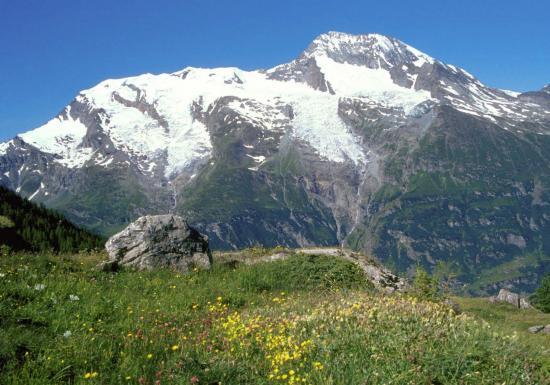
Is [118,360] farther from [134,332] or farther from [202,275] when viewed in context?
[202,275]

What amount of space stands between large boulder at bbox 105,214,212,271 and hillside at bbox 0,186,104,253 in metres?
7.51

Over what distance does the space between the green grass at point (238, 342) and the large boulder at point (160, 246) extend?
5.82m

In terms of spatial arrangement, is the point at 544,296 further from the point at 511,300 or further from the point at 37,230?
the point at 37,230

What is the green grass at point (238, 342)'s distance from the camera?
9211mm

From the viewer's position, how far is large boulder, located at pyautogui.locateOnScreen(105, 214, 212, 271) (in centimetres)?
2197

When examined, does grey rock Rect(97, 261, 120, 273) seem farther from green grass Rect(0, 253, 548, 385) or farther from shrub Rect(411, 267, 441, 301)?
shrub Rect(411, 267, 441, 301)

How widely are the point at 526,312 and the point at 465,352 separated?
148ft

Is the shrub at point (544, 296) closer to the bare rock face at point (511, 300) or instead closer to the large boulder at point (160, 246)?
the bare rock face at point (511, 300)

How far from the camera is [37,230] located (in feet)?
109

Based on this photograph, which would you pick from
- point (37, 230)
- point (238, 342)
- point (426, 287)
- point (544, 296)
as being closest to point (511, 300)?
point (544, 296)

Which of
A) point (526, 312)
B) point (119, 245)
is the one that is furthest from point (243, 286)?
point (526, 312)

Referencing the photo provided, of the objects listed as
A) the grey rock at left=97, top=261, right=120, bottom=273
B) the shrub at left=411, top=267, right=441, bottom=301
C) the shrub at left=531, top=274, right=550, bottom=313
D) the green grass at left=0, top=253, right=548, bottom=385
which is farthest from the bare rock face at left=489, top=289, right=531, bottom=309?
the green grass at left=0, top=253, right=548, bottom=385

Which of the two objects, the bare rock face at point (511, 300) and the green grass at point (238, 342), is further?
the bare rock face at point (511, 300)

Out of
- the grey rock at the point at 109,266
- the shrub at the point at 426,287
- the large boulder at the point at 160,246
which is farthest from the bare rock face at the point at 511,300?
the grey rock at the point at 109,266
